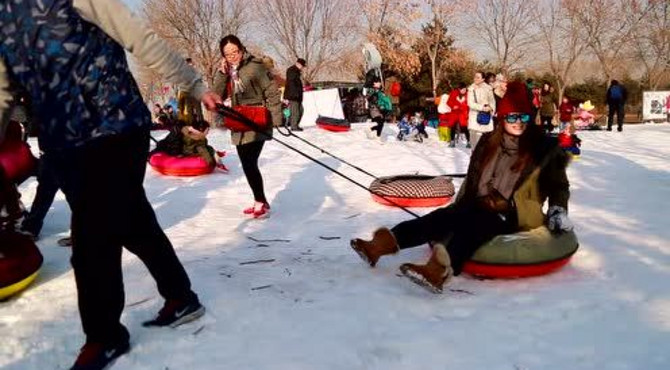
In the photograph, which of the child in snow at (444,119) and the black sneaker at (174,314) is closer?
the black sneaker at (174,314)

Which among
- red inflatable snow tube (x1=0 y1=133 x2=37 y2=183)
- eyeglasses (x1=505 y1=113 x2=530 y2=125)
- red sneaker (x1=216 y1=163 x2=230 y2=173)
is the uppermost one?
eyeglasses (x1=505 y1=113 x2=530 y2=125)

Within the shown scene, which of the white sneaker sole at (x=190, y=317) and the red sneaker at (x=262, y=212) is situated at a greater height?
the red sneaker at (x=262, y=212)

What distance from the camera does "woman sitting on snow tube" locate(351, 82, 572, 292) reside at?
3.35 m

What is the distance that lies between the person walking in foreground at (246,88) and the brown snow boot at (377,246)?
69.4 inches

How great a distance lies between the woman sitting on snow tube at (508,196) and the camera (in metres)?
3.35

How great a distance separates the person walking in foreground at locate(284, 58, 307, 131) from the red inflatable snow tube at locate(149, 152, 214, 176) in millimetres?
5861

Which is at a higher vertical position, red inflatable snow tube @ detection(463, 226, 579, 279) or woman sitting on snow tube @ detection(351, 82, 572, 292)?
woman sitting on snow tube @ detection(351, 82, 572, 292)

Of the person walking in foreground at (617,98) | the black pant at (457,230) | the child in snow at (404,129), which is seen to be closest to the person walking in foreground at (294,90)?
the child in snow at (404,129)

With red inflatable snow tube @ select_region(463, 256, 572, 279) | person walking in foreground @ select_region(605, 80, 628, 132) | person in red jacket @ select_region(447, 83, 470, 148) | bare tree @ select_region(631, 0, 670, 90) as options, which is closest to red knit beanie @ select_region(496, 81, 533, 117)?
red inflatable snow tube @ select_region(463, 256, 572, 279)

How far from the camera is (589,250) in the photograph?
389cm

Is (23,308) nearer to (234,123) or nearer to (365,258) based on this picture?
(365,258)

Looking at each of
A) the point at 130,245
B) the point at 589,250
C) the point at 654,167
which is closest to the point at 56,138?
the point at 130,245

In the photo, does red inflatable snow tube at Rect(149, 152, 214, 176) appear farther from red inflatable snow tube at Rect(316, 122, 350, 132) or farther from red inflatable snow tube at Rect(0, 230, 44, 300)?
red inflatable snow tube at Rect(316, 122, 350, 132)

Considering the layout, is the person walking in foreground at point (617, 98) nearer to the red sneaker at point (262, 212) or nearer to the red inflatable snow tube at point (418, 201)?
the red inflatable snow tube at point (418, 201)
